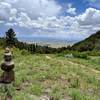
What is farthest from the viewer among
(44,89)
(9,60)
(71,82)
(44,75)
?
(44,75)

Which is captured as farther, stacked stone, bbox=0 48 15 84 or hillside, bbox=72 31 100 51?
hillside, bbox=72 31 100 51

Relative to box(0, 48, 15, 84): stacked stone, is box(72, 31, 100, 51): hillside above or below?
above

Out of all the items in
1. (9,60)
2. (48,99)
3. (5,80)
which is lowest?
(48,99)

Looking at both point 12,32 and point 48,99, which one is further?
point 12,32

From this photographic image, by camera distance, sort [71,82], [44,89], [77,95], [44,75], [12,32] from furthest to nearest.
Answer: [12,32], [44,75], [71,82], [44,89], [77,95]

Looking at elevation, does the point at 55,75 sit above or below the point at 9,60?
below

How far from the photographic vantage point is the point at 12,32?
396 ft

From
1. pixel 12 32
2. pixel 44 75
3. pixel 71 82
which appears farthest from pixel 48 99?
pixel 12 32

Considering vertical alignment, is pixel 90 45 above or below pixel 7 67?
above

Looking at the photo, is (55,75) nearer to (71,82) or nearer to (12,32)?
(71,82)

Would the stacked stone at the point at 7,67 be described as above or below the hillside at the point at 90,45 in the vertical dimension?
below

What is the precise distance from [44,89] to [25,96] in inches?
70.2

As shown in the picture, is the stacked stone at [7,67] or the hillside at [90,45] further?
the hillside at [90,45]

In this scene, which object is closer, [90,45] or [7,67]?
[7,67]
